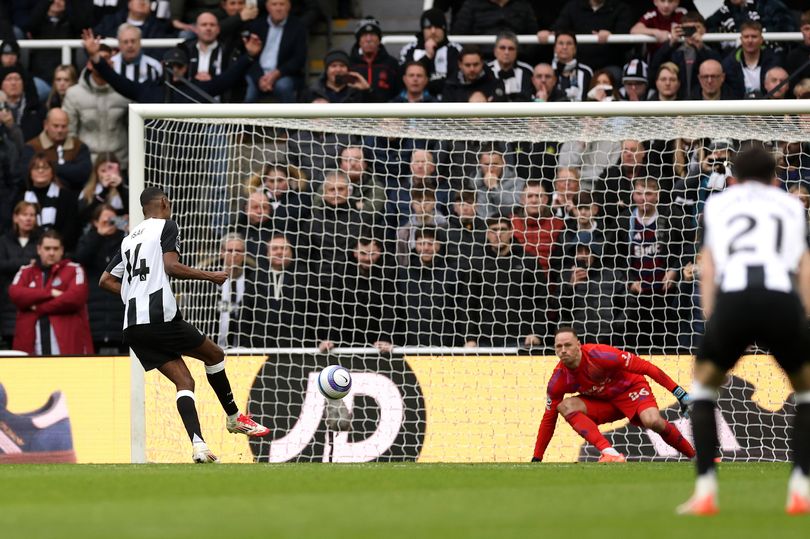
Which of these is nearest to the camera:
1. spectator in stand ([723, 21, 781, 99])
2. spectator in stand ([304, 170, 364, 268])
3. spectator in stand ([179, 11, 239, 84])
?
spectator in stand ([304, 170, 364, 268])

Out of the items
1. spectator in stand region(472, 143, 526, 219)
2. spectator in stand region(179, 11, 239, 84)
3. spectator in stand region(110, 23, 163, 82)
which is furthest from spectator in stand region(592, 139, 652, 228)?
spectator in stand region(110, 23, 163, 82)

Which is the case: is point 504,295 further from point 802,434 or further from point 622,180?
point 802,434

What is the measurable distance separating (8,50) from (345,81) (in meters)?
4.17

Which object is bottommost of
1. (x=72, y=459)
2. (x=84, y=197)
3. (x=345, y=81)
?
(x=72, y=459)

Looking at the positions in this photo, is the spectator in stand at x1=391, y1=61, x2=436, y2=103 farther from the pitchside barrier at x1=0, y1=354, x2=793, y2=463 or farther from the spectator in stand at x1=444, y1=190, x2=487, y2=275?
the pitchside barrier at x1=0, y1=354, x2=793, y2=463

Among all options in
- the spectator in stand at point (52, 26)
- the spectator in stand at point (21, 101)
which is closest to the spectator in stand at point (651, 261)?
the spectator in stand at point (21, 101)

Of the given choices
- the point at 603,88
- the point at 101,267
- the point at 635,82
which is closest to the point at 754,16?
the point at 635,82

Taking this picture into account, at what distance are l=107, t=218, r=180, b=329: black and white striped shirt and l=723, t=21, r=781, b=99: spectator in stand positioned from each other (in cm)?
651

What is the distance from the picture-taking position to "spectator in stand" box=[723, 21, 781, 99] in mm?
15086

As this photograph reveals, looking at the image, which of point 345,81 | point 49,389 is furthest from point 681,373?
point 49,389

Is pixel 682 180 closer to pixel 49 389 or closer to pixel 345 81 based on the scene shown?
pixel 345 81

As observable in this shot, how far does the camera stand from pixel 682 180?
13742 millimetres

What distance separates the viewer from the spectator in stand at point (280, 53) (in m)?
16.2

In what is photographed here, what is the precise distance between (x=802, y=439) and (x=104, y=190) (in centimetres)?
1038
